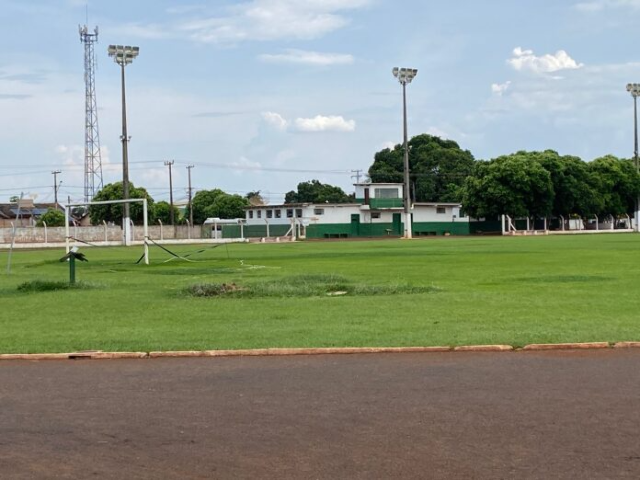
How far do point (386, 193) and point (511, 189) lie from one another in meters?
15.4

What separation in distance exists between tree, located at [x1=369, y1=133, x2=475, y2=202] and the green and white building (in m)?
18.2

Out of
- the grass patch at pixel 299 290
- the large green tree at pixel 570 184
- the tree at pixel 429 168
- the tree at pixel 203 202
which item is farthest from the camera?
the tree at pixel 203 202

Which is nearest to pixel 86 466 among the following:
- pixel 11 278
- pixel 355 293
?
pixel 355 293

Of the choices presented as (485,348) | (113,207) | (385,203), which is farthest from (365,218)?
(485,348)

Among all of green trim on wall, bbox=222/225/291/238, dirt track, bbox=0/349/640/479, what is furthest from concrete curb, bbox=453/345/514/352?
green trim on wall, bbox=222/225/291/238

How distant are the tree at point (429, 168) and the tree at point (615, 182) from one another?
2260 centimetres

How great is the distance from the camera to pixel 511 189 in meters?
83.6

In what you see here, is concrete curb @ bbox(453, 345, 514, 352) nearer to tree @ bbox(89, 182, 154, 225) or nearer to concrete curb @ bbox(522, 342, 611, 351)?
concrete curb @ bbox(522, 342, 611, 351)

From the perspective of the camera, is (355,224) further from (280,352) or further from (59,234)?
(280,352)

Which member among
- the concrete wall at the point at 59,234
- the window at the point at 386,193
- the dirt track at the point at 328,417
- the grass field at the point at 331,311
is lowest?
the dirt track at the point at 328,417

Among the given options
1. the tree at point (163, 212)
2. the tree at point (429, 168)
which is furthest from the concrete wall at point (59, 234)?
the tree at point (429, 168)

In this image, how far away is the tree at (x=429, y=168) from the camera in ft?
378

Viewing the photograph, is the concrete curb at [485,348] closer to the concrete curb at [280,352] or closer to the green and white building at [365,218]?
the concrete curb at [280,352]

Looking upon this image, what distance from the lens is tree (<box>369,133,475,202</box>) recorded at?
11531 centimetres
